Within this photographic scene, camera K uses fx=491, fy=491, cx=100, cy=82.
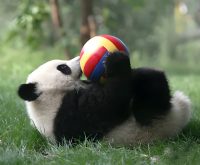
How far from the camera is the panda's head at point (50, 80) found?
13.4 ft

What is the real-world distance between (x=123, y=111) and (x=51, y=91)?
644 mm

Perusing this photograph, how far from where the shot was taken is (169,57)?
920 inches

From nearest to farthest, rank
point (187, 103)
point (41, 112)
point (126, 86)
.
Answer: point (126, 86), point (41, 112), point (187, 103)

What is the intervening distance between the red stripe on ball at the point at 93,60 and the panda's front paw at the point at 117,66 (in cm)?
21

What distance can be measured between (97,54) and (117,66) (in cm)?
31

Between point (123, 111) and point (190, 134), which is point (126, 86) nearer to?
point (123, 111)

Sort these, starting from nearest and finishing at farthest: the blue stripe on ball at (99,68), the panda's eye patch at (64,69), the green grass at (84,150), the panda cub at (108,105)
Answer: the green grass at (84,150), the panda cub at (108,105), the blue stripe on ball at (99,68), the panda's eye patch at (64,69)

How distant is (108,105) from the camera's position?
12.9 feet

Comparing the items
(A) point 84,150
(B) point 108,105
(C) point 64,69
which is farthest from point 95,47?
(A) point 84,150

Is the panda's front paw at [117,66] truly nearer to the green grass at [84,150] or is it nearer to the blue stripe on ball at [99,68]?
the blue stripe on ball at [99,68]

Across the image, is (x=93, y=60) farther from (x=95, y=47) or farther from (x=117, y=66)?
(x=117, y=66)

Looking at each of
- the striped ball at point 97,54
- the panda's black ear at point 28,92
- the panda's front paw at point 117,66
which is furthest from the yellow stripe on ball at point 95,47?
the panda's black ear at point 28,92

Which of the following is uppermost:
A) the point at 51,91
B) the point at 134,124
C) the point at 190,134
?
the point at 51,91

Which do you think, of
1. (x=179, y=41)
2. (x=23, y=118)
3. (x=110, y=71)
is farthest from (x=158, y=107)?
(x=179, y=41)
